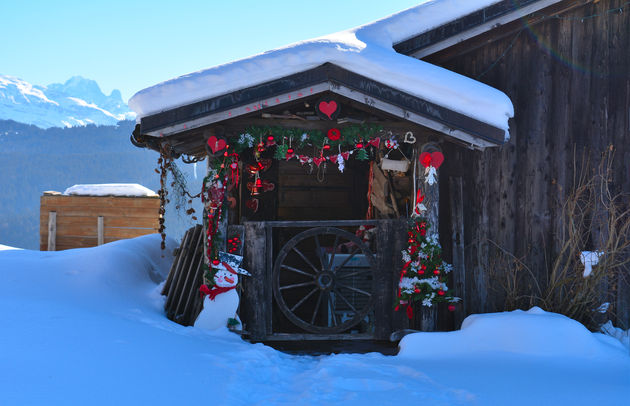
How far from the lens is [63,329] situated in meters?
4.53

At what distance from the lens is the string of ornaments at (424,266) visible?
564 centimetres

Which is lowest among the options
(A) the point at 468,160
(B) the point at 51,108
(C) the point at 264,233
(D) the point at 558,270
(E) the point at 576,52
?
(D) the point at 558,270

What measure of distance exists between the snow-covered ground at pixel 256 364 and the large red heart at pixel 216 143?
6.68ft

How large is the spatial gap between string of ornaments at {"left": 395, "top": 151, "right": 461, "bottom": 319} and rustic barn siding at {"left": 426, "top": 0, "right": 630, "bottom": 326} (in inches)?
35.2

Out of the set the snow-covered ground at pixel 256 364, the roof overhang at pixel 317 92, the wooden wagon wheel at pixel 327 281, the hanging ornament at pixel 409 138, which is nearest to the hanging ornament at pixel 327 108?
the roof overhang at pixel 317 92

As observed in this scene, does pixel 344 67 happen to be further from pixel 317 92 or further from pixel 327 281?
pixel 327 281

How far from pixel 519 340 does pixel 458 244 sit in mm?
1673

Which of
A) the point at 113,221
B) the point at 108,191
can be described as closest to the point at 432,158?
the point at 113,221

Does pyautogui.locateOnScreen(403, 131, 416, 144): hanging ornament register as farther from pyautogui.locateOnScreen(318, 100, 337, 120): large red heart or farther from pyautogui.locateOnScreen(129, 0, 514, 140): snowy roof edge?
pyautogui.locateOnScreen(318, 100, 337, 120): large red heart

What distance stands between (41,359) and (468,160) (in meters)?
5.30

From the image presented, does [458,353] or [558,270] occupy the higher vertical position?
[558,270]

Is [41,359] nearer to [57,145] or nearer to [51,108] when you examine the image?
[57,145]

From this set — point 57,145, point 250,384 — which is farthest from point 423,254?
point 57,145

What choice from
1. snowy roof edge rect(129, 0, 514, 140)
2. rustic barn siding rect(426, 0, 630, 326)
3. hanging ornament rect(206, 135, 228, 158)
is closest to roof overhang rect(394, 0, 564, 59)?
rustic barn siding rect(426, 0, 630, 326)
